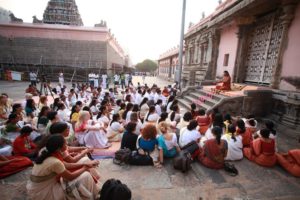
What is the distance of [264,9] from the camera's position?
8.29m

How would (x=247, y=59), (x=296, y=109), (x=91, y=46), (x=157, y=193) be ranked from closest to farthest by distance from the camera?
(x=157, y=193) → (x=296, y=109) → (x=247, y=59) → (x=91, y=46)

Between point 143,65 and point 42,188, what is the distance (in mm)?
66408

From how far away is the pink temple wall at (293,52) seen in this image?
21.2 ft

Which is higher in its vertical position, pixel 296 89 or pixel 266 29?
pixel 266 29

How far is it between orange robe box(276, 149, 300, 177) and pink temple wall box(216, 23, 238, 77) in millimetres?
7606

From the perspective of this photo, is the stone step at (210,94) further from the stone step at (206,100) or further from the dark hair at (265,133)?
the dark hair at (265,133)

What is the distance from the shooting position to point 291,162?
380 centimetres

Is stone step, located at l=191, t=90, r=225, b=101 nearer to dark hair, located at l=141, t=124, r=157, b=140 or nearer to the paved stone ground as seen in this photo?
the paved stone ground

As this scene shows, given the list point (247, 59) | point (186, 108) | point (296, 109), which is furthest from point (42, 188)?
point (247, 59)

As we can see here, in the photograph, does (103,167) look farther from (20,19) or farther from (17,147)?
(20,19)

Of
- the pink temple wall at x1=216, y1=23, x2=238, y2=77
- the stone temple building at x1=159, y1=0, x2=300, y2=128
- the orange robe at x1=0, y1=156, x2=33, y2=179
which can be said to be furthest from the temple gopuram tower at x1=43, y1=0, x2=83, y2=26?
the orange robe at x1=0, y1=156, x2=33, y2=179

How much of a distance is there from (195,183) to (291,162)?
7.16 feet

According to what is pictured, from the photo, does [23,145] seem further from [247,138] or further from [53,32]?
[53,32]

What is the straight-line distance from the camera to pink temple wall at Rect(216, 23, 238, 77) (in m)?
10.7
